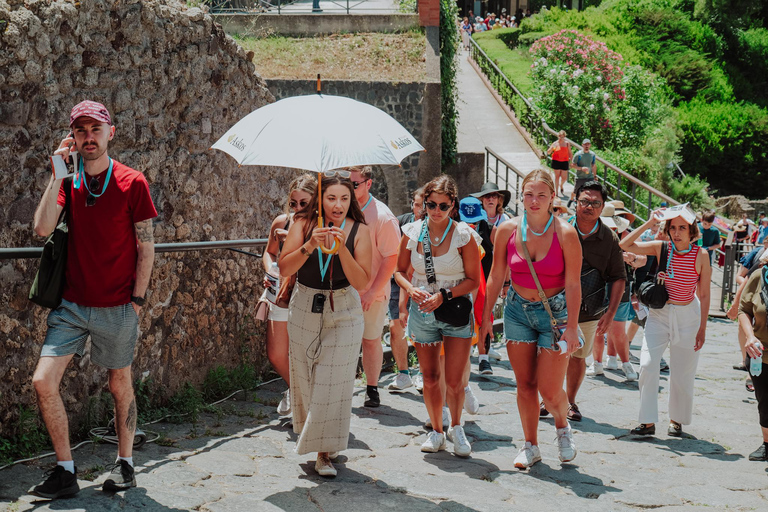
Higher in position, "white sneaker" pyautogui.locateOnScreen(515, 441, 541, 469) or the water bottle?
the water bottle

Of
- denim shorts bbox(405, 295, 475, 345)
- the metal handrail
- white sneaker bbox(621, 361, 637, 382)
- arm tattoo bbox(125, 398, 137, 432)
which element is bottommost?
white sneaker bbox(621, 361, 637, 382)

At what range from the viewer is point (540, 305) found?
5117 millimetres

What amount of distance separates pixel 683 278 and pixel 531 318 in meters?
1.70

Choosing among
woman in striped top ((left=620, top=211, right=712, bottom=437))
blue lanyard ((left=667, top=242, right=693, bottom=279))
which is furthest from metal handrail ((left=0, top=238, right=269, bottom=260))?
blue lanyard ((left=667, top=242, right=693, bottom=279))

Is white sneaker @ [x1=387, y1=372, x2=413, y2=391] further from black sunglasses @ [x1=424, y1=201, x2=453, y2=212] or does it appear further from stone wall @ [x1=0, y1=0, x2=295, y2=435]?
black sunglasses @ [x1=424, y1=201, x2=453, y2=212]

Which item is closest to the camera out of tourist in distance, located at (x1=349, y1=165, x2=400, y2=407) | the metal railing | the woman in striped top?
tourist in distance, located at (x1=349, y1=165, x2=400, y2=407)

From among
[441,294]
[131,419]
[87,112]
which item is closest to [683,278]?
[441,294]

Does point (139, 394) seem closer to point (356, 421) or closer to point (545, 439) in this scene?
point (356, 421)

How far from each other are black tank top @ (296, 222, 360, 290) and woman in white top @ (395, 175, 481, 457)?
27.4 inches

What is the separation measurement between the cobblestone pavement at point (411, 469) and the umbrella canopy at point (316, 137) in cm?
168

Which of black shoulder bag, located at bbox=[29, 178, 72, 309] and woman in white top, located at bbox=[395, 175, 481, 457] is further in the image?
woman in white top, located at bbox=[395, 175, 481, 457]

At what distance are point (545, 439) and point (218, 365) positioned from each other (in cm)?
248

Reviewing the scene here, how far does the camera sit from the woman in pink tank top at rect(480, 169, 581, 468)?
16.6 ft

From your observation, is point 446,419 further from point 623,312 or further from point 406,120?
point 406,120
